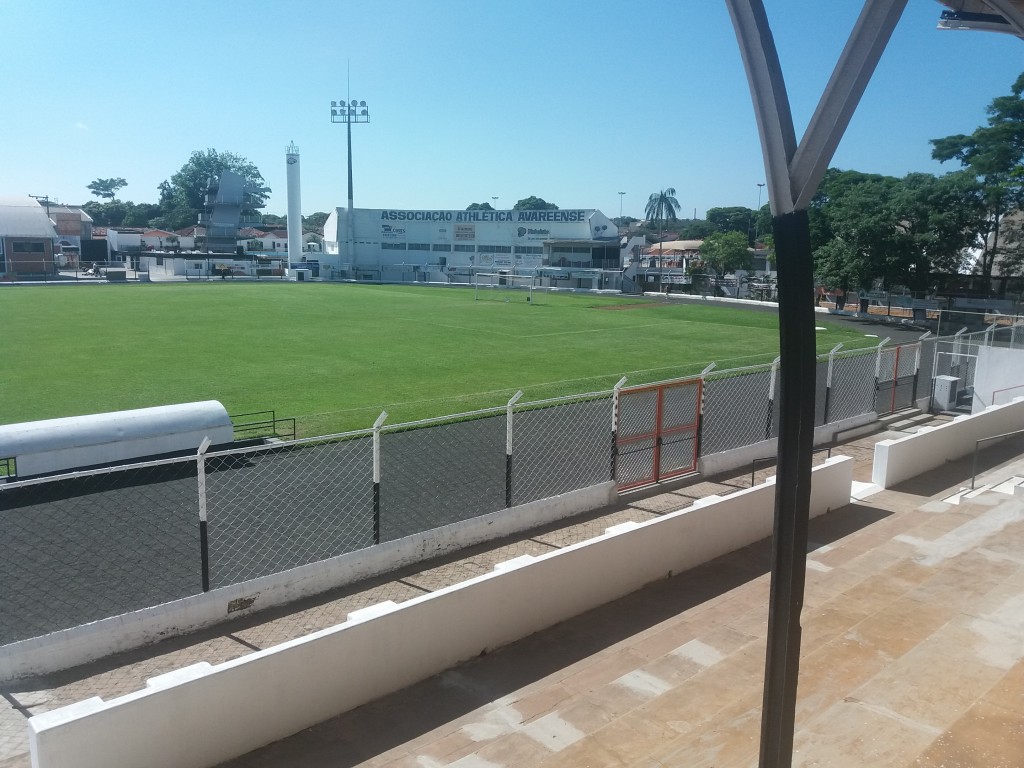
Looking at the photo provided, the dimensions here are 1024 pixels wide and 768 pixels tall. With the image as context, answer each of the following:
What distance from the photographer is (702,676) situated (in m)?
6.44

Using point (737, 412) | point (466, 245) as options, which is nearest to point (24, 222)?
point (466, 245)

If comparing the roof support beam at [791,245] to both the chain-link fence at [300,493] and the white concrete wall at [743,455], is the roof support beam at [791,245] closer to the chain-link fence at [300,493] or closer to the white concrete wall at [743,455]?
the chain-link fence at [300,493]

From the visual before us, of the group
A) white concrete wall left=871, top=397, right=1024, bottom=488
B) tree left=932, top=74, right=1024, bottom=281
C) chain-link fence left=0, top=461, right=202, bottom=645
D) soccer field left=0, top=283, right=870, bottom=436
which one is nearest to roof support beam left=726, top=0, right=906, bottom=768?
chain-link fence left=0, top=461, right=202, bottom=645

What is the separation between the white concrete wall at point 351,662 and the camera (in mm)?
4891

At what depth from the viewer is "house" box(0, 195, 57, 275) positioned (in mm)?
70500

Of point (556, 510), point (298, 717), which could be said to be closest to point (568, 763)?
point (298, 717)

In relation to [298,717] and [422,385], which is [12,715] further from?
[422,385]

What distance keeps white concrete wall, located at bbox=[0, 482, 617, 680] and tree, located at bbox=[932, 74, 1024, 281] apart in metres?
33.1

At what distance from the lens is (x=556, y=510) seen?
10844 mm

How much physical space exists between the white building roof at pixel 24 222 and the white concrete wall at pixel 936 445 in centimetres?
7606

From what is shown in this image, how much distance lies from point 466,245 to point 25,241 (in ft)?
135

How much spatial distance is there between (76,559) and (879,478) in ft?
34.8

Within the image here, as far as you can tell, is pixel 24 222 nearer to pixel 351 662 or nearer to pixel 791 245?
pixel 351 662

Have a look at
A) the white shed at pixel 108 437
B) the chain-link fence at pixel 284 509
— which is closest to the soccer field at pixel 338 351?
the white shed at pixel 108 437
